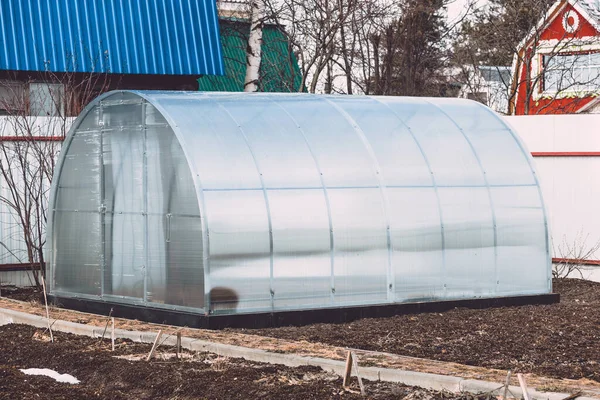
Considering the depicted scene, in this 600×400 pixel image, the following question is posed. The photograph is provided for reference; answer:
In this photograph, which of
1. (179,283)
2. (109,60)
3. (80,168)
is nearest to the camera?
(179,283)

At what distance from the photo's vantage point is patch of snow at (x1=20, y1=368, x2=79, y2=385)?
920cm

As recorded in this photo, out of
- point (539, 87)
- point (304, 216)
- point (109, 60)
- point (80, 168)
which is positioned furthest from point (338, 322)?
point (539, 87)

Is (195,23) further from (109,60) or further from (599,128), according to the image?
(599,128)

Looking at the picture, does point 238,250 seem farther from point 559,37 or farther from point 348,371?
point 559,37

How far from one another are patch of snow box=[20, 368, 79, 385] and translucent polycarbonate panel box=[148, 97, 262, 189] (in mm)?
3070

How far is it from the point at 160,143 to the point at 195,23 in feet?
32.0

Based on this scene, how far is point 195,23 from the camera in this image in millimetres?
22031

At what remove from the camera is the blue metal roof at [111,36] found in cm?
2034

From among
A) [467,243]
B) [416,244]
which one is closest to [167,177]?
[416,244]

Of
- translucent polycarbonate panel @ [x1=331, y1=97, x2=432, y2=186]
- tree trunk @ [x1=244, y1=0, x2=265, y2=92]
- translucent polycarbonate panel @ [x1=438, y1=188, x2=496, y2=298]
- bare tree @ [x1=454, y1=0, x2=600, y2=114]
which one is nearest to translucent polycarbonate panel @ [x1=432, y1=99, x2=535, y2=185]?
translucent polycarbonate panel @ [x1=438, y1=188, x2=496, y2=298]

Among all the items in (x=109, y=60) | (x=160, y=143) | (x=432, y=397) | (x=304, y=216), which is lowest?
(x=432, y=397)

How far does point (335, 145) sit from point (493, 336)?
3228 mm

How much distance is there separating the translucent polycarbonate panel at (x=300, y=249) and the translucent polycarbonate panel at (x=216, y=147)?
424 mm

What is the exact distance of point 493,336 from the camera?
36.6 feet
